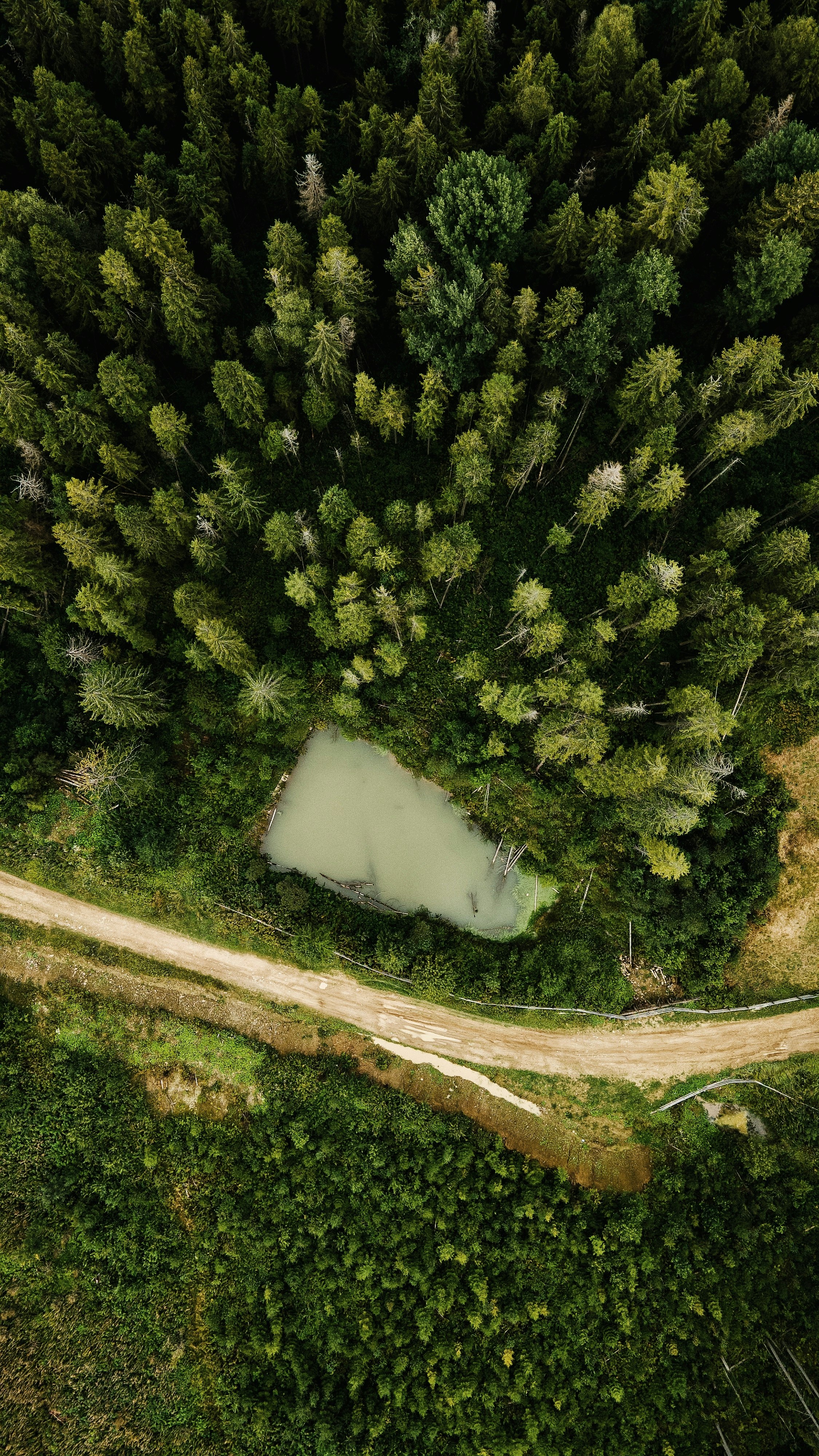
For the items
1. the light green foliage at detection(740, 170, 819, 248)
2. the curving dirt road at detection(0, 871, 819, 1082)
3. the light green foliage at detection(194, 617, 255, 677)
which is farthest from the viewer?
the curving dirt road at detection(0, 871, 819, 1082)

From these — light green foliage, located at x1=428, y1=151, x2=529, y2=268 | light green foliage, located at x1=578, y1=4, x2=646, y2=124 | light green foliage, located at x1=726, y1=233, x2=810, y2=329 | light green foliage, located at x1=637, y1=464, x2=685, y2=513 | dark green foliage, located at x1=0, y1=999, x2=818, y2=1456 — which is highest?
light green foliage, located at x1=578, y1=4, x2=646, y2=124

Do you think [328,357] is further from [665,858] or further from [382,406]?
[665,858]

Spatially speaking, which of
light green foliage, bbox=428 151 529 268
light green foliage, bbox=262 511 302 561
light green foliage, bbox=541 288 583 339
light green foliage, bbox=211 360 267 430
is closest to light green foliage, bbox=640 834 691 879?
light green foliage, bbox=262 511 302 561

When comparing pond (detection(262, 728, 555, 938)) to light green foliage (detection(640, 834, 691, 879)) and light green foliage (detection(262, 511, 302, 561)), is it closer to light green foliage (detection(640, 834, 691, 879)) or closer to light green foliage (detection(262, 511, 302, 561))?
light green foliage (detection(640, 834, 691, 879))

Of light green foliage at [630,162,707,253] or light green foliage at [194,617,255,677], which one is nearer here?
light green foliage at [630,162,707,253]

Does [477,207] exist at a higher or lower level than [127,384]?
higher

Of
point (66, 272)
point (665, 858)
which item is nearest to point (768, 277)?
point (665, 858)
